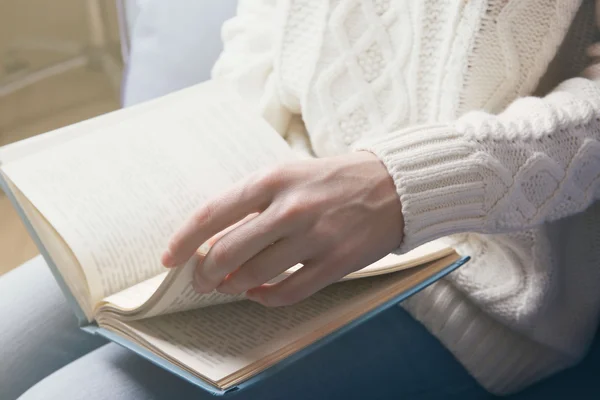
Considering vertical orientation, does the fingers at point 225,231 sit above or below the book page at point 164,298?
above

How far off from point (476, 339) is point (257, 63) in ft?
1.27

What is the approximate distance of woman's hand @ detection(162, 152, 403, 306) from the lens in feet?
1.73

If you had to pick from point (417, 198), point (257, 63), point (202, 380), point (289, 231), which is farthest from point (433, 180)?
point (257, 63)

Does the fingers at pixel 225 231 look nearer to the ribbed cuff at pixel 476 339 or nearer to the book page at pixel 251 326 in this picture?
the book page at pixel 251 326

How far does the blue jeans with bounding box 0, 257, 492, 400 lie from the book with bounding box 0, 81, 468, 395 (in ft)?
0.21

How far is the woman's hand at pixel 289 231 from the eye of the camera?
1.73ft

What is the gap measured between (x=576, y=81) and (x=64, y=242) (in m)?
0.46

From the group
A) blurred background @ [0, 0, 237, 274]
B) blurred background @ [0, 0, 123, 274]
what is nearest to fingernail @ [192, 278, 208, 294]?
blurred background @ [0, 0, 237, 274]

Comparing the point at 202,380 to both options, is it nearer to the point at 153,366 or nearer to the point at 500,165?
the point at 153,366

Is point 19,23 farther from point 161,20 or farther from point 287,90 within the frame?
point 287,90

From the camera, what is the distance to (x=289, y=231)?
529 mm

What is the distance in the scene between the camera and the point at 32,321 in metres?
0.76

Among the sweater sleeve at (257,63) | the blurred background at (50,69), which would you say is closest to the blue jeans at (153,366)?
the sweater sleeve at (257,63)

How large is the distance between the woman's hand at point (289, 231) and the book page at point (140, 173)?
0.09 metres
